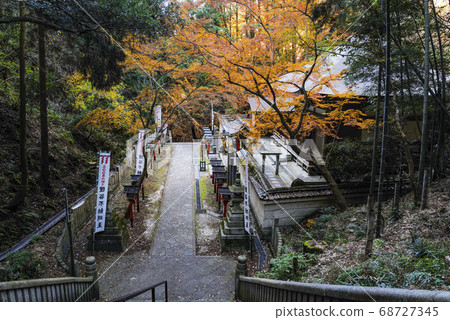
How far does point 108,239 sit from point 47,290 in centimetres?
511

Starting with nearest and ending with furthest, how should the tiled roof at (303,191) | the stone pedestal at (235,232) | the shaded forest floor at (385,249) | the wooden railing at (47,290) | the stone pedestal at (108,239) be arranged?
the wooden railing at (47,290), the shaded forest floor at (385,249), the stone pedestal at (108,239), the stone pedestal at (235,232), the tiled roof at (303,191)

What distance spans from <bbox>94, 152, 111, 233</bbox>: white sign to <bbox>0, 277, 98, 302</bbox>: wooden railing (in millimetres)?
2845

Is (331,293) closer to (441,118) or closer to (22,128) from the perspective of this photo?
(441,118)

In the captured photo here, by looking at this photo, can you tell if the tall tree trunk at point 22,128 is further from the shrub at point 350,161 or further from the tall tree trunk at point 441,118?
the tall tree trunk at point 441,118

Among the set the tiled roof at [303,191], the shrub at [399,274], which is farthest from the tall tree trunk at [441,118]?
the shrub at [399,274]

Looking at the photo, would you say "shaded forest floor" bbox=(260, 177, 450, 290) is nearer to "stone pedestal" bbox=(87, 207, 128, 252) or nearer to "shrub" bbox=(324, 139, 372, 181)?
"shrub" bbox=(324, 139, 372, 181)

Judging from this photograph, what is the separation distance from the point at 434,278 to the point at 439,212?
14.3 ft

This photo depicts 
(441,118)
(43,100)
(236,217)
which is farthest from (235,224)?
(43,100)

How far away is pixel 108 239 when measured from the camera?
32.2 feet

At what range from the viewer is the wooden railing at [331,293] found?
2668mm

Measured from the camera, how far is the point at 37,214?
11070 millimetres

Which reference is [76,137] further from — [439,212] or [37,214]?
[439,212]

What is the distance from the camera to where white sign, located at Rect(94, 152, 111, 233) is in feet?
30.8

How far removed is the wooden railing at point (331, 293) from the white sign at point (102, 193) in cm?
579
